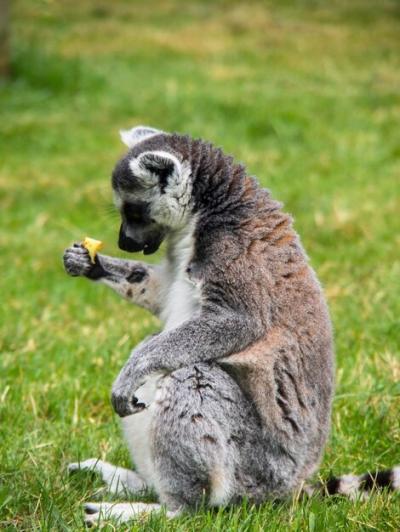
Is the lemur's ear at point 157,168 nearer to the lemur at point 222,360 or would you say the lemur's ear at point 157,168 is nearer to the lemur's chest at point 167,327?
Answer: the lemur at point 222,360

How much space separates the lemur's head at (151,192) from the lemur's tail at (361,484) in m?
1.26

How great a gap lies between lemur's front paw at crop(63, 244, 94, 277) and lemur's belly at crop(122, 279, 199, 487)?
569 mm

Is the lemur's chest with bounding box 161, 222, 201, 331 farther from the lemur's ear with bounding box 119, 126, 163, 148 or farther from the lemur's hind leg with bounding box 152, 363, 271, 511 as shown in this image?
the lemur's ear with bounding box 119, 126, 163, 148

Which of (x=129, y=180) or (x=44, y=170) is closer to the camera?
(x=129, y=180)

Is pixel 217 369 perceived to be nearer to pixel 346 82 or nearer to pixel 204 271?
pixel 204 271

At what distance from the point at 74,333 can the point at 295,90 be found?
8441mm

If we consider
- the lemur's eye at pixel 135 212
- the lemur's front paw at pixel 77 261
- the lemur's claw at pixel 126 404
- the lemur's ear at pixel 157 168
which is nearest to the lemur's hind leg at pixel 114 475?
Result: the lemur's claw at pixel 126 404

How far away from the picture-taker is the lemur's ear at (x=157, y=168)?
4293 mm

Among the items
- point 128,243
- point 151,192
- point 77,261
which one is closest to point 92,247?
point 77,261

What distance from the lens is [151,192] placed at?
442 centimetres

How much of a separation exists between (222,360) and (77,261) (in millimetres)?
1050

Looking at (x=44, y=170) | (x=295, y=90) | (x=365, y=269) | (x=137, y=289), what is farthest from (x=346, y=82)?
(x=137, y=289)

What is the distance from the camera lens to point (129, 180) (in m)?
4.44

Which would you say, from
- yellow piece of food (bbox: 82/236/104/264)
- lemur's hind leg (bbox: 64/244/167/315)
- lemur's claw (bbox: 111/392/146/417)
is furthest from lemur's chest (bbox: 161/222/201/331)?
yellow piece of food (bbox: 82/236/104/264)
